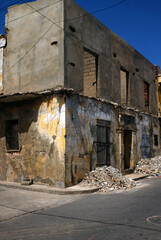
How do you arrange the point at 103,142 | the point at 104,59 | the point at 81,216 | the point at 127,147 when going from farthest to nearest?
the point at 127,147 → the point at 104,59 → the point at 103,142 → the point at 81,216

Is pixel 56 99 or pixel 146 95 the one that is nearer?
pixel 56 99

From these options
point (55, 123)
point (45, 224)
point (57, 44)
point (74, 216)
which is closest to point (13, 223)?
point (45, 224)

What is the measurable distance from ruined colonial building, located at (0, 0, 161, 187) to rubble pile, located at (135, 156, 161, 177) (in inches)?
66.6

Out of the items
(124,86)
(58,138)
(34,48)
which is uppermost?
(34,48)

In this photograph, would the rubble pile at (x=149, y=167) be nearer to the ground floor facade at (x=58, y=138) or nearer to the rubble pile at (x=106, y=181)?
the ground floor facade at (x=58, y=138)

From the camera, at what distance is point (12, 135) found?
1075 cm

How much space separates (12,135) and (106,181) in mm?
4467

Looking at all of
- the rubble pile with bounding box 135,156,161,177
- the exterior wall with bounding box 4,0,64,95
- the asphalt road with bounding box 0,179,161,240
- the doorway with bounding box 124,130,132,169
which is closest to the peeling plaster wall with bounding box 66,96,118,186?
the exterior wall with bounding box 4,0,64,95

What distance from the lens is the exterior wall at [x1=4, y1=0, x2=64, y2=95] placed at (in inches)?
382

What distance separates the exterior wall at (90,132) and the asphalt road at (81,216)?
1.60 m

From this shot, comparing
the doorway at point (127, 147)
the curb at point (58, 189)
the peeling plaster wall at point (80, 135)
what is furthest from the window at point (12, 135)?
the doorway at point (127, 147)

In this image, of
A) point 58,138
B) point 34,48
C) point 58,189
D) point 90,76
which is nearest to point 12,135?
point 58,138

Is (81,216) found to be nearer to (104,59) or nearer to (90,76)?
(104,59)

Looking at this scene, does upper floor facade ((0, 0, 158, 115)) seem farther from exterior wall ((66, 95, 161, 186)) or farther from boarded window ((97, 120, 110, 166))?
boarded window ((97, 120, 110, 166))
